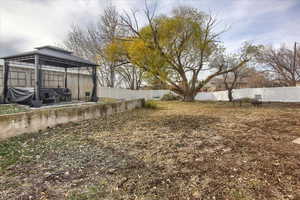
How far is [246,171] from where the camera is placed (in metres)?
2.18

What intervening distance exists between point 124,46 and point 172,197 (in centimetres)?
1296

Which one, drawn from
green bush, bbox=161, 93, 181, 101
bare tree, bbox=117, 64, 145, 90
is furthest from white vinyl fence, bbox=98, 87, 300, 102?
bare tree, bbox=117, 64, 145, 90

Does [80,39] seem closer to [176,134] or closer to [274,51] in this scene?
[176,134]

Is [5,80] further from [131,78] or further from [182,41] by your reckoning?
[131,78]

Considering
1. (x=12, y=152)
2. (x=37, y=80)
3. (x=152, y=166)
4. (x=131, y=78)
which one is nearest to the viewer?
(x=152, y=166)

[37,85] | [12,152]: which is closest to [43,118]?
[12,152]

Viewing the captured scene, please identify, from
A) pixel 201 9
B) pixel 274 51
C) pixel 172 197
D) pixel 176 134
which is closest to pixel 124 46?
pixel 201 9

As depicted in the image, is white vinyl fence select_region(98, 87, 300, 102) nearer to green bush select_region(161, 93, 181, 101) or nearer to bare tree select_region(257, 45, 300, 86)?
green bush select_region(161, 93, 181, 101)

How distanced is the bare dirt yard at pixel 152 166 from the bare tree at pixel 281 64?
16.3 metres

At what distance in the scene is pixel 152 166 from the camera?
241 centimetres

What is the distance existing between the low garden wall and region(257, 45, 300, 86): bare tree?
54.4ft

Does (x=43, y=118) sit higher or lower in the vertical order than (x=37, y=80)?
lower

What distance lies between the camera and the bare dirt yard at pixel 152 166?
181 cm

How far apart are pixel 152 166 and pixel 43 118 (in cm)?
346
